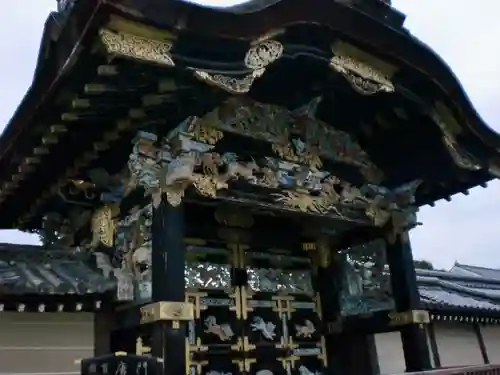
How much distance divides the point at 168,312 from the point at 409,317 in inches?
131

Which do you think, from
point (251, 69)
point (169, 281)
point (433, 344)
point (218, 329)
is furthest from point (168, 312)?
point (433, 344)

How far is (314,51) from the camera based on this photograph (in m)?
5.78

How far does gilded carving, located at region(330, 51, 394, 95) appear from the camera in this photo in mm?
5918

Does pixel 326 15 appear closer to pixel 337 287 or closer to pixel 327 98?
pixel 327 98

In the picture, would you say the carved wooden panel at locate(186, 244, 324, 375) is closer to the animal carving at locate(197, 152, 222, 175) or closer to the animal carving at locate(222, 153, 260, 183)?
the animal carving at locate(222, 153, 260, 183)

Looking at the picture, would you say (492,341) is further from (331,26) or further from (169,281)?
(169,281)

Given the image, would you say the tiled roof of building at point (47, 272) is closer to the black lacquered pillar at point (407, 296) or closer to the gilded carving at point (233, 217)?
the gilded carving at point (233, 217)

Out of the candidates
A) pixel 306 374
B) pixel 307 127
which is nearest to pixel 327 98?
pixel 307 127

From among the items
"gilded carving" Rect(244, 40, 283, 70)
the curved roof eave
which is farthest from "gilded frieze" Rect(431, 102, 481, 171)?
"gilded carving" Rect(244, 40, 283, 70)

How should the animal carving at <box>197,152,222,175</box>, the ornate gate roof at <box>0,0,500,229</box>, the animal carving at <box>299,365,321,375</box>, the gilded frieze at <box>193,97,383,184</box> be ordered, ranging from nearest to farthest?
1. the ornate gate roof at <box>0,0,500,229</box>
2. the animal carving at <box>197,152,222,175</box>
3. the gilded frieze at <box>193,97,383,184</box>
4. the animal carving at <box>299,365,321,375</box>

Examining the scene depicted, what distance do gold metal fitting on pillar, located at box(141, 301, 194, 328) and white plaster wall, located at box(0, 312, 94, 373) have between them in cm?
114

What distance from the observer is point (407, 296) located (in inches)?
268

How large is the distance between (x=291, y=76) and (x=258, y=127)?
69 centimetres

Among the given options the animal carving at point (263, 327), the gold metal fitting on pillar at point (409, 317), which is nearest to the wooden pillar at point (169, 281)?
the animal carving at point (263, 327)
